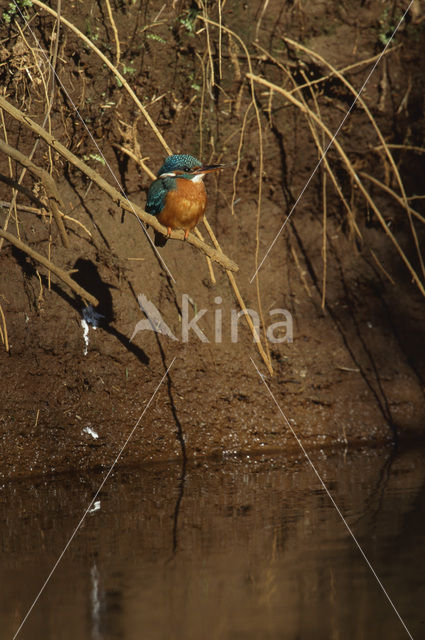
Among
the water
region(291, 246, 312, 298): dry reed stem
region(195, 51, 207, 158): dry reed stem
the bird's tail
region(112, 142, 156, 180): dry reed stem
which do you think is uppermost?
region(195, 51, 207, 158): dry reed stem

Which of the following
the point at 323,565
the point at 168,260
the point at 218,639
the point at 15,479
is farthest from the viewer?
the point at 168,260

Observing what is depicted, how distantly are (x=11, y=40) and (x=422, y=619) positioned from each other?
11.6 ft

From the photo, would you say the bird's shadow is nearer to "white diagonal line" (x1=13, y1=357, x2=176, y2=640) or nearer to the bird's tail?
"white diagonal line" (x1=13, y1=357, x2=176, y2=640)

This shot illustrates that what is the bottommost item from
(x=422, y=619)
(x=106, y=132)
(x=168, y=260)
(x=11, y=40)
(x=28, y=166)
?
(x=422, y=619)

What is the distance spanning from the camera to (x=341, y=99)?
4.40m

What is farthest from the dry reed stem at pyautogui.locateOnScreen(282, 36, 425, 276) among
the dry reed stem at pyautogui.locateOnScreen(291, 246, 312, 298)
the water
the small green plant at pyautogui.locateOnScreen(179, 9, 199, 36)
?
the water

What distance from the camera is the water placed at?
2.02 metres

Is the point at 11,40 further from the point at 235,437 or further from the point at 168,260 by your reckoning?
the point at 235,437

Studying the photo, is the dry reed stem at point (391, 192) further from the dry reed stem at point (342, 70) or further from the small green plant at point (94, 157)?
the small green plant at point (94, 157)

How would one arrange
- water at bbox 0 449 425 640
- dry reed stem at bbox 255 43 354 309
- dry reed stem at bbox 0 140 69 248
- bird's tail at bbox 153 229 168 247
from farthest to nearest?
dry reed stem at bbox 255 43 354 309 → bird's tail at bbox 153 229 168 247 → dry reed stem at bbox 0 140 69 248 → water at bbox 0 449 425 640

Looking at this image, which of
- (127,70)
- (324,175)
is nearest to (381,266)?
(324,175)

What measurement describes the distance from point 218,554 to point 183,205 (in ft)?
5.28

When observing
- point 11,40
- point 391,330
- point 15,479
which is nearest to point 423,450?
point 391,330

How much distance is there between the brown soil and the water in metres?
0.44
